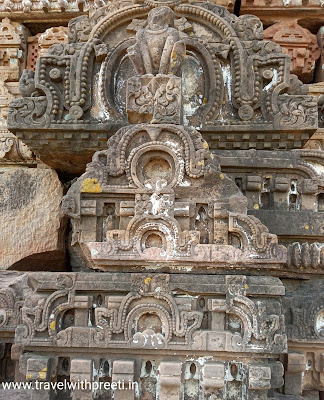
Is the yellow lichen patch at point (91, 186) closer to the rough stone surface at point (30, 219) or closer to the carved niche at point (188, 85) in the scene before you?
the carved niche at point (188, 85)

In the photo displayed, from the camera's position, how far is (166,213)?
271 cm

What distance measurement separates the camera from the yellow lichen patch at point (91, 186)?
9.13 ft

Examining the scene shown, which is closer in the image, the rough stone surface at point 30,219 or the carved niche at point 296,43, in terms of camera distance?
the rough stone surface at point 30,219

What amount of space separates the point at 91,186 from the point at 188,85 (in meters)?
1.40

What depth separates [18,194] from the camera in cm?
394

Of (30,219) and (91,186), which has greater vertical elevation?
(30,219)

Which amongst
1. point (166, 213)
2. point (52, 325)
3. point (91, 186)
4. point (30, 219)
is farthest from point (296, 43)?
point (52, 325)

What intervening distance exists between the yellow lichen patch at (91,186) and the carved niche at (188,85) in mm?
813

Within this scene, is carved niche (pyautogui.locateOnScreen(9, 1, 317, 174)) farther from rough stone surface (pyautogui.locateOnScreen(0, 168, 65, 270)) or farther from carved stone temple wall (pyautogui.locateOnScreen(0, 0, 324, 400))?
rough stone surface (pyautogui.locateOnScreen(0, 168, 65, 270))

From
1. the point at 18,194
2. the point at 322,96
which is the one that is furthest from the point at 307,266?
the point at 18,194

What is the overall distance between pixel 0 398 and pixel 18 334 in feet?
1.53

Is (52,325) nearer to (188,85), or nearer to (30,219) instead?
(30,219)

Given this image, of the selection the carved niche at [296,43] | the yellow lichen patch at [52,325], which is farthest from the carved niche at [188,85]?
the yellow lichen patch at [52,325]

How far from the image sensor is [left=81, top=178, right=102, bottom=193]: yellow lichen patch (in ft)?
9.13
